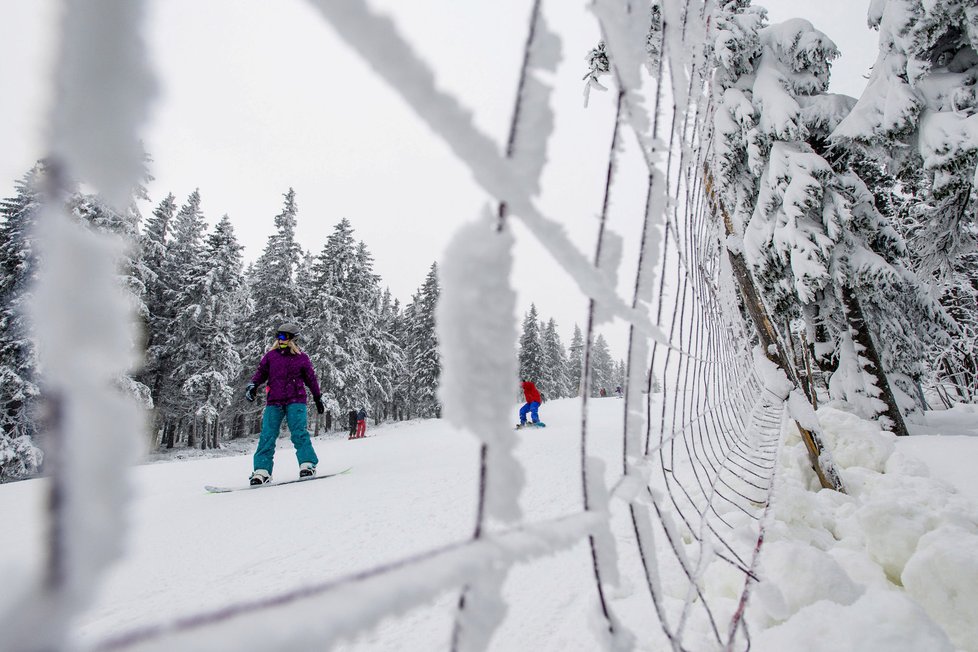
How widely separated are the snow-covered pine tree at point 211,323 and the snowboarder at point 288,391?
1976cm

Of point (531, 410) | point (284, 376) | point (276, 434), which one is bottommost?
point (531, 410)

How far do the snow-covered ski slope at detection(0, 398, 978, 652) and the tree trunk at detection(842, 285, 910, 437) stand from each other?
104 inches

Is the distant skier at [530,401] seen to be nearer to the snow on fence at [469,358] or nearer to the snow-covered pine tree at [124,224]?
the snow on fence at [469,358]

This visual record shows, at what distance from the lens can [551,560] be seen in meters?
2.06

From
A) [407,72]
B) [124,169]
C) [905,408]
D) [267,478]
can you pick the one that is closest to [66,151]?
[124,169]

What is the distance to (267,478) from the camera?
431cm

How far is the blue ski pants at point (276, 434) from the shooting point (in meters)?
4.37

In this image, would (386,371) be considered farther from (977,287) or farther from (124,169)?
(124,169)

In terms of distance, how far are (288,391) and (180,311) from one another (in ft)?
69.5

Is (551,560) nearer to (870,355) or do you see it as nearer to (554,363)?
(870,355)

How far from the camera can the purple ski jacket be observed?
483cm

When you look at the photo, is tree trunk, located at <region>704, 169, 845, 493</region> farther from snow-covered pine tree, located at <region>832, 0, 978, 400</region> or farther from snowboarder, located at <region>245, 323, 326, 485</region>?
snow-covered pine tree, located at <region>832, 0, 978, 400</region>

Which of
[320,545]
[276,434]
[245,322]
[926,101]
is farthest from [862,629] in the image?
[245,322]

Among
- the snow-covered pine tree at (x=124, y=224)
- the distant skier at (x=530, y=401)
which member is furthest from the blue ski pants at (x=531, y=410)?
the snow-covered pine tree at (x=124, y=224)
